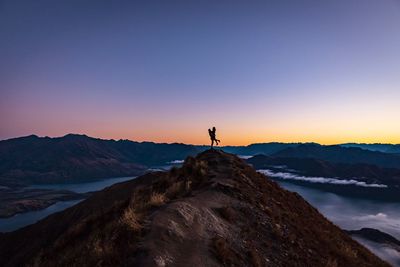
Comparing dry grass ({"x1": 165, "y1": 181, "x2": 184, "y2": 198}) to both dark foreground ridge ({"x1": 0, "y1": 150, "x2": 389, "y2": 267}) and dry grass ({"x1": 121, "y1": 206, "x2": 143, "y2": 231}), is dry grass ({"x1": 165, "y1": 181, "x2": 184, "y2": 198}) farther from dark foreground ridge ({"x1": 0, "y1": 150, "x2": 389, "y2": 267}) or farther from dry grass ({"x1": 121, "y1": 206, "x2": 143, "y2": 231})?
dry grass ({"x1": 121, "y1": 206, "x2": 143, "y2": 231})

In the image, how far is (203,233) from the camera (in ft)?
46.7

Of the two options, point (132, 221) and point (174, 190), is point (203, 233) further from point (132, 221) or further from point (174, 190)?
point (174, 190)

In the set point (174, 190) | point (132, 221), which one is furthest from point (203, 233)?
point (174, 190)

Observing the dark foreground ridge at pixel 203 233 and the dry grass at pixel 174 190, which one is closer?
the dark foreground ridge at pixel 203 233

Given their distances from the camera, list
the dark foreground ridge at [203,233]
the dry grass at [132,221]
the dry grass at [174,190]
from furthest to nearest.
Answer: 1. the dry grass at [174,190]
2. the dry grass at [132,221]
3. the dark foreground ridge at [203,233]

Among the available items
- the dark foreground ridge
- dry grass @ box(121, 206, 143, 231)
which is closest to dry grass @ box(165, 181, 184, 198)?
the dark foreground ridge

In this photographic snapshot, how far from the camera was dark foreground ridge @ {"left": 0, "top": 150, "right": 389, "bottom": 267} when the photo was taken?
11.5m

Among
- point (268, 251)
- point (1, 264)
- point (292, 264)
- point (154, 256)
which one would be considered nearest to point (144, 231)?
point (154, 256)

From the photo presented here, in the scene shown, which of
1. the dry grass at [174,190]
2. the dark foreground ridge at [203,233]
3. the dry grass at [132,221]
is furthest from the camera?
the dry grass at [174,190]

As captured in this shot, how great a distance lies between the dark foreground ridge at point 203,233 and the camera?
11.5 m

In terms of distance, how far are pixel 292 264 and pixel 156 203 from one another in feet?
24.4

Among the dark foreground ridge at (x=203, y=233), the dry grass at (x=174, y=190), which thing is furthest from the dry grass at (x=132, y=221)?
the dry grass at (x=174, y=190)

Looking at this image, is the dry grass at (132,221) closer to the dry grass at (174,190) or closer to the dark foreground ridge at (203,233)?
the dark foreground ridge at (203,233)

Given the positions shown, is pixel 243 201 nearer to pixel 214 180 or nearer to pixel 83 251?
pixel 214 180
